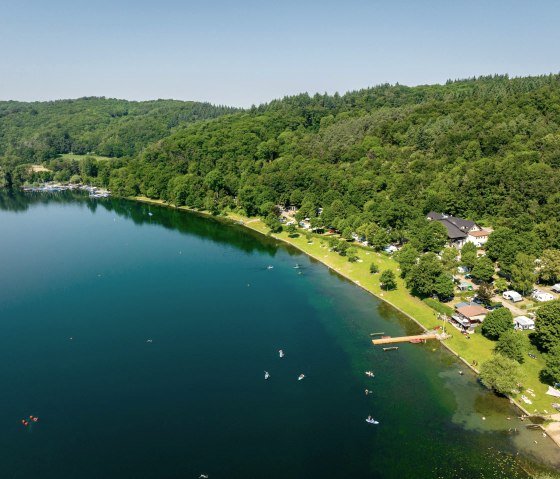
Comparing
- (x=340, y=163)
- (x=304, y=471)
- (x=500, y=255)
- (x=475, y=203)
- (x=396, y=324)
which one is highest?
(x=340, y=163)

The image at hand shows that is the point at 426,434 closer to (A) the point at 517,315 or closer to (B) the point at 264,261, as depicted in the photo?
(A) the point at 517,315

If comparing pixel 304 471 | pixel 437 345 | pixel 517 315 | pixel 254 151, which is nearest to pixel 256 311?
pixel 437 345

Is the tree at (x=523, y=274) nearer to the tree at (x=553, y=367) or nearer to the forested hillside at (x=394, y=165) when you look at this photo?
the forested hillside at (x=394, y=165)

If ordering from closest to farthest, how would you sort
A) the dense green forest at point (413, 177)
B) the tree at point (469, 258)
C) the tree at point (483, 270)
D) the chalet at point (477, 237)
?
the tree at point (483, 270) < the tree at point (469, 258) < the dense green forest at point (413, 177) < the chalet at point (477, 237)

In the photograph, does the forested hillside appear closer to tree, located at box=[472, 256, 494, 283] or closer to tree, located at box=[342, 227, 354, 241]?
tree, located at box=[342, 227, 354, 241]

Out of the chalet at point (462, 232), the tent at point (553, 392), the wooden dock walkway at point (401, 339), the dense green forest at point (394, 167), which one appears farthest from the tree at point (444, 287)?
the chalet at point (462, 232)

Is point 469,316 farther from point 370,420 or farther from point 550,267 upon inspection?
point 370,420

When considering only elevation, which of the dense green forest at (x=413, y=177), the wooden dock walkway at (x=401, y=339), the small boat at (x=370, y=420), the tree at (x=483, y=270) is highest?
the dense green forest at (x=413, y=177)
